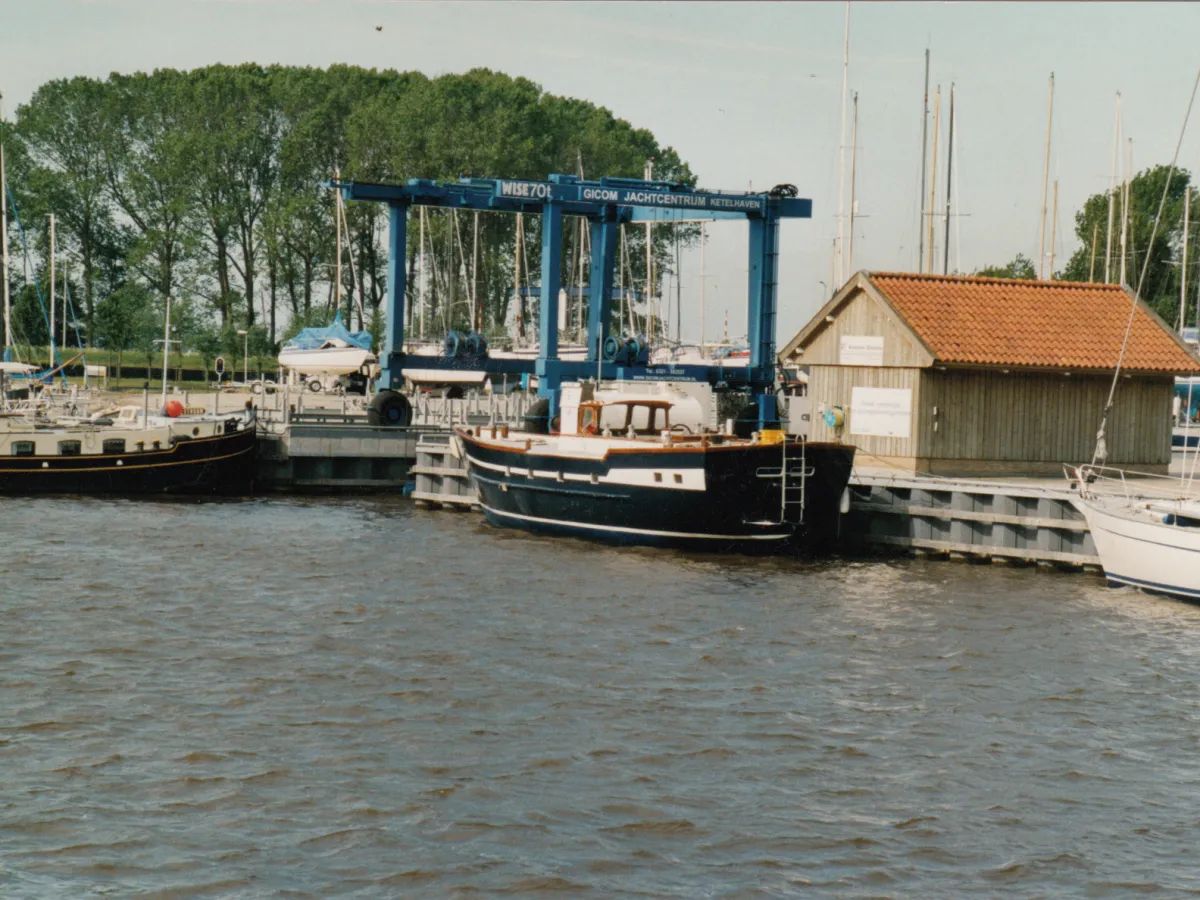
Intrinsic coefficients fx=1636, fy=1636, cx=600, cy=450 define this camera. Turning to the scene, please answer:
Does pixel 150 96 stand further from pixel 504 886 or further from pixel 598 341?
pixel 504 886

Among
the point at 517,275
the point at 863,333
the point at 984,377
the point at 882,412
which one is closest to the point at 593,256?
the point at 863,333

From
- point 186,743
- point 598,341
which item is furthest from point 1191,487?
point 186,743

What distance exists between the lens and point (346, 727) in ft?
57.7

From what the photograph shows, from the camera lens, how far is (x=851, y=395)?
35750mm

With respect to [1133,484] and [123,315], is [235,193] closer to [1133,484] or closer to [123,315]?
[123,315]

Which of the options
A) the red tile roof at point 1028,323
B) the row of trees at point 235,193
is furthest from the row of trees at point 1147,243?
the red tile roof at point 1028,323

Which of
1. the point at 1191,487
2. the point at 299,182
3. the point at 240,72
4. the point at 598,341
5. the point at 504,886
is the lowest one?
the point at 504,886

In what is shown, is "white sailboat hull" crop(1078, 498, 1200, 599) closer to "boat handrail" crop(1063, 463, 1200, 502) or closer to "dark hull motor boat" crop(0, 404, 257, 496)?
"boat handrail" crop(1063, 463, 1200, 502)

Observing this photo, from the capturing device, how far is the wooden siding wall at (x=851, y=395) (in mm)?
34219

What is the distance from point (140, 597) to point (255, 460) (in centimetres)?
1778

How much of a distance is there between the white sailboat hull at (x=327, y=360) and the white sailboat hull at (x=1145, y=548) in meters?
37.8

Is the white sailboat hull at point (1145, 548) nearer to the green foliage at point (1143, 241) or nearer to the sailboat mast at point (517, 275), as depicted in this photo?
the sailboat mast at point (517, 275)

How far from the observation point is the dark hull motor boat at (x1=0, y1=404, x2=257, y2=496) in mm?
39875

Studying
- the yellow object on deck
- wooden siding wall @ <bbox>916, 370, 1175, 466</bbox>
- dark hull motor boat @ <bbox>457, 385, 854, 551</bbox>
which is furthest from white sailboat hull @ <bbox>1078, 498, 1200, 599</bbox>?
wooden siding wall @ <bbox>916, 370, 1175, 466</bbox>
